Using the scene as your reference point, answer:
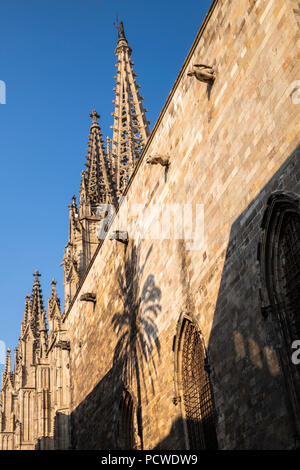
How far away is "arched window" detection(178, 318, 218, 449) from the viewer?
40.6 feet

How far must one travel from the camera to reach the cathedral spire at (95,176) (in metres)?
32.2

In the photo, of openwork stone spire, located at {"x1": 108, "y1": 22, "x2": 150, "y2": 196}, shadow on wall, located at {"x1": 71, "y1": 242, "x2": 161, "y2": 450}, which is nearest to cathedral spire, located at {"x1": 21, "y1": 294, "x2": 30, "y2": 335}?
openwork stone spire, located at {"x1": 108, "y1": 22, "x2": 150, "y2": 196}

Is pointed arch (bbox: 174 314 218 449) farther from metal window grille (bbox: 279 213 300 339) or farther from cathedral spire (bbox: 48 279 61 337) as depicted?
cathedral spire (bbox: 48 279 61 337)

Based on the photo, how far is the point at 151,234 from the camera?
51.9 ft

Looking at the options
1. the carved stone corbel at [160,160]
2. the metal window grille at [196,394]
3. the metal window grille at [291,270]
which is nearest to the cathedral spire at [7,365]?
the carved stone corbel at [160,160]

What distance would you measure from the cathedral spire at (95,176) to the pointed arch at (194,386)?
18642mm

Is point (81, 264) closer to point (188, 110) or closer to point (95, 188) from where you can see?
point (95, 188)

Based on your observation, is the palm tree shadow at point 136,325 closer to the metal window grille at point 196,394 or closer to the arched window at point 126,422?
the arched window at point 126,422

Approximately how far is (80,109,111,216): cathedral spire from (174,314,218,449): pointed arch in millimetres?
18642

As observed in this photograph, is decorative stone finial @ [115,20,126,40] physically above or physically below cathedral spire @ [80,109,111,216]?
above

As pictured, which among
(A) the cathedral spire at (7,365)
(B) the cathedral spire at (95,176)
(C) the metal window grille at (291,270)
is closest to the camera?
(C) the metal window grille at (291,270)

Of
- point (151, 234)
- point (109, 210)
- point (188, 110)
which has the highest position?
point (109, 210)
